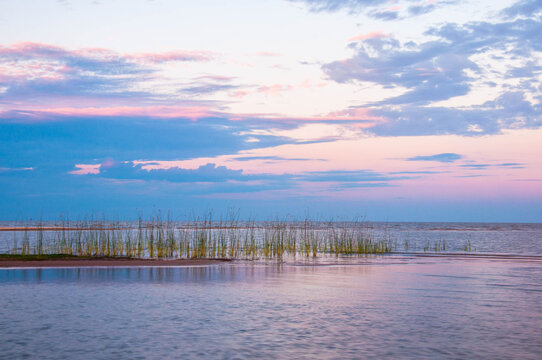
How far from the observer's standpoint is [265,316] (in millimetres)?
8734

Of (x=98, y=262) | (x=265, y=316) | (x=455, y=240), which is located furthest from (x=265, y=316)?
(x=455, y=240)

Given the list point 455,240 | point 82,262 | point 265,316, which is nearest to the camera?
point 265,316

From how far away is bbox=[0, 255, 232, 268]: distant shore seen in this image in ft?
56.6

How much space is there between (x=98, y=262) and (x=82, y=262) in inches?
21.2

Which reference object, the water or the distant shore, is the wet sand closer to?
the distant shore

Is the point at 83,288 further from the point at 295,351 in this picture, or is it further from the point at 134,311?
the point at 295,351

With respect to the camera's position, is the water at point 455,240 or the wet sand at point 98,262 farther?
the water at point 455,240

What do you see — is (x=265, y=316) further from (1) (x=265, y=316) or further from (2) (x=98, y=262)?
(2) (x=98, y=262)

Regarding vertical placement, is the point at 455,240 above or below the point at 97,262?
below

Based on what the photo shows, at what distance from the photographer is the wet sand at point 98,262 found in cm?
1714

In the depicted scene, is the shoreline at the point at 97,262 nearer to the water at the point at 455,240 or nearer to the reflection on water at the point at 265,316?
the water at the point at 455,240

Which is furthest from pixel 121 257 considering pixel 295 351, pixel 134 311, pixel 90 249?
pixel 295 351

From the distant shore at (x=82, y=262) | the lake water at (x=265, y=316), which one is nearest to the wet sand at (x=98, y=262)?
the distant shore at (x=82, y=262)

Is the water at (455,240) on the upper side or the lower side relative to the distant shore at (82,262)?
lower
